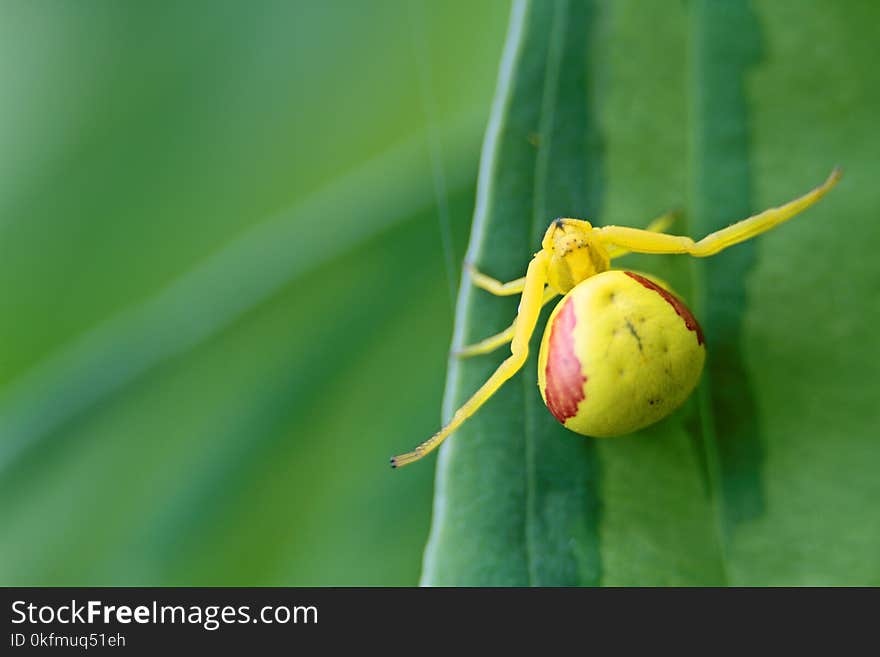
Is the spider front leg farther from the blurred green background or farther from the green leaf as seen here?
the blurred green background

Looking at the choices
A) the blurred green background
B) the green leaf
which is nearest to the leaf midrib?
the green leaf

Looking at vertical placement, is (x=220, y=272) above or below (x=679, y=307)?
above

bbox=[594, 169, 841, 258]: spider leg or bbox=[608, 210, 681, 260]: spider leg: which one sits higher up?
bbox=[608, 210, 681, 260]: spider leg

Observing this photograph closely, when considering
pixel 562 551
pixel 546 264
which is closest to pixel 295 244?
pixel 546 264

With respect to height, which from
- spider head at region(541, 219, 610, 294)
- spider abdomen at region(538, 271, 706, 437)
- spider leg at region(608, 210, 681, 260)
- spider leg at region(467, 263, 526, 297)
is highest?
spider head at region(541, 219, 610, 294)

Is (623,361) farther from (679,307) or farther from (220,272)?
(220,272)

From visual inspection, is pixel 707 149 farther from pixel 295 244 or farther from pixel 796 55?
pixel 295 244

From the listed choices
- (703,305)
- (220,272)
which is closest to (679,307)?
(703,305)
